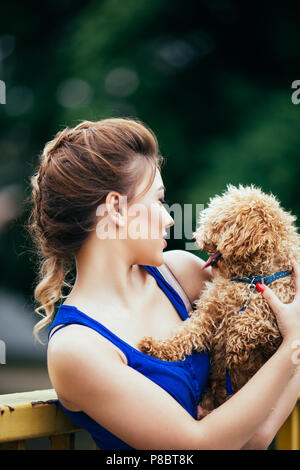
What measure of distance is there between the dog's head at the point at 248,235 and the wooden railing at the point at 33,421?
59cm

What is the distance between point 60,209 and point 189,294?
1.62ft

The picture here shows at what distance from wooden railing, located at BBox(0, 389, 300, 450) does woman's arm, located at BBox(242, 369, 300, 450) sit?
0.44 m

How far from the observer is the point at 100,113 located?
544 centimetres

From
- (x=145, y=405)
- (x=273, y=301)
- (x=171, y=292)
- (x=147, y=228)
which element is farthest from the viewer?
(x=171, y=292)

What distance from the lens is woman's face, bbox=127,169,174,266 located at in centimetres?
155

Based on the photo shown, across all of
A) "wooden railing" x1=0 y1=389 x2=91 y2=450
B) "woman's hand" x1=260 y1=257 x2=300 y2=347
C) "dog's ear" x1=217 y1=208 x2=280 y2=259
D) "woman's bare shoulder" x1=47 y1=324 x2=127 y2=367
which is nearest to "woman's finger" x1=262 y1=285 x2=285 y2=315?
"woman's hand" x1=260 y1=257 x2=300 y2=347

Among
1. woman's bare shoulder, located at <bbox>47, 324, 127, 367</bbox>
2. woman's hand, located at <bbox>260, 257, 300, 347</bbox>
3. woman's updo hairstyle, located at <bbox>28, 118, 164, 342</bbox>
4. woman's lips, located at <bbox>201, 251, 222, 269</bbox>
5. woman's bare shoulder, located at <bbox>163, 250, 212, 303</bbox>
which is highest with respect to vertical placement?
woman's updo hairstyle, located at <bbox>28, 118, 164, 342</bbox>

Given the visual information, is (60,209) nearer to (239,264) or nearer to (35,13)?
(239,264)

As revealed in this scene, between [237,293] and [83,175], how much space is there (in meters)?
0.53

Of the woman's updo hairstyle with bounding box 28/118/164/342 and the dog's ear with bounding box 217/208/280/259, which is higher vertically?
the woman's updo hairstyle with bounding box 28/118/164/342

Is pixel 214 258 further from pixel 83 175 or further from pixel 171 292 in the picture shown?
pixel 83 175

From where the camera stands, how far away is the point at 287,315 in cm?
141

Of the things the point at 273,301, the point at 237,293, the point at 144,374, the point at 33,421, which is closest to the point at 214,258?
the point at 237,293

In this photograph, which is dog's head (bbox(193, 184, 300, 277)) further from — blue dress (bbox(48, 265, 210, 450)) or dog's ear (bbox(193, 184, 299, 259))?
blue dress (bbox(48, 265, 210, 450))
